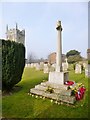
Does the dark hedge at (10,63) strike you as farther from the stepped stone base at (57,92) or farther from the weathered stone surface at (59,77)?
the weathered stone surface at (59,77)

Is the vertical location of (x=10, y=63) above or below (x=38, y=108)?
above

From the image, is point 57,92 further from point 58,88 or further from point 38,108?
point 38,108

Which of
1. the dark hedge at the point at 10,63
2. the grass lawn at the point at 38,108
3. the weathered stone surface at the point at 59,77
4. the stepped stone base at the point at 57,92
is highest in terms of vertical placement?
the dark hedge at the point at 10,63

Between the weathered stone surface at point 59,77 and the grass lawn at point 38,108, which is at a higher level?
the weathered stone surface at point 59,77

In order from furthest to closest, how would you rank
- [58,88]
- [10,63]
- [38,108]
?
[58,88]
[10,63]
[38,108]

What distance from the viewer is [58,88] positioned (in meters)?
8.98

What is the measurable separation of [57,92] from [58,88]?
57 cm

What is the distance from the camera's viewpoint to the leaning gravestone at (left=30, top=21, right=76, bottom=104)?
768 centimetres

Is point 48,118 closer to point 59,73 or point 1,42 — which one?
point 59,73

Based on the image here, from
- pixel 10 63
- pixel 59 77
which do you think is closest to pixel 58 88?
pixel 59 77

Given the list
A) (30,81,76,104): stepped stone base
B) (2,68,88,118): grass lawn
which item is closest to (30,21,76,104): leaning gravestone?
(30,81,76,104): stepped stone base

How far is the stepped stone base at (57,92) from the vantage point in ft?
→ 24.5

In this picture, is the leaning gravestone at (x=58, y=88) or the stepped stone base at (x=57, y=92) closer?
the stepped stone base at (x=57, y=92)

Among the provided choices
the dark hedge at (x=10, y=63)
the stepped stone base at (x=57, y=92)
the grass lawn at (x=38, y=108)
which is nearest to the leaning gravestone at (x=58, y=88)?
the stepped stone base at (x=57, y=92)
